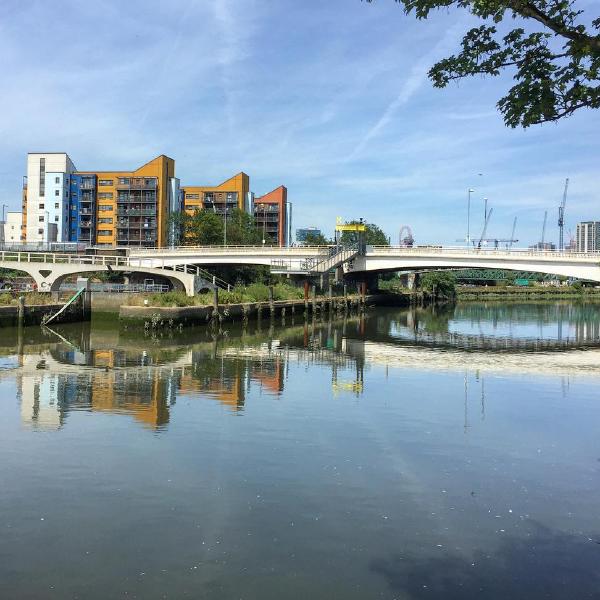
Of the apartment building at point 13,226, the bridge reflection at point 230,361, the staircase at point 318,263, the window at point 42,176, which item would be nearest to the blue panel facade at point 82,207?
the window at point 42,176

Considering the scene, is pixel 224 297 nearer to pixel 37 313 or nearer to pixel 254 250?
pixel 37 313

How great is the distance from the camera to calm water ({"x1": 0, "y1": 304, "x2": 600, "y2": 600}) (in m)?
7.29

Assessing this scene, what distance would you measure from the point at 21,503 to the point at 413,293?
88.9 m

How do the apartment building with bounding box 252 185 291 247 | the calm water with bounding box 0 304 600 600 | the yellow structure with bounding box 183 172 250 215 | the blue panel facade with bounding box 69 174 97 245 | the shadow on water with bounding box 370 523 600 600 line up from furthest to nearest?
the apartment building with bounding box 252 185 291 247
the yellow structure with bounding box 183 172 250 215
the blue panel facade with bounding box 69 174 97 245
the calm water with bounding box 0 304 600 600
the shadow on water with bounding box 370 523 600 600

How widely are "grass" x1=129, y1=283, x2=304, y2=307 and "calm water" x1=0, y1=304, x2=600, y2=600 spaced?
17127 mm

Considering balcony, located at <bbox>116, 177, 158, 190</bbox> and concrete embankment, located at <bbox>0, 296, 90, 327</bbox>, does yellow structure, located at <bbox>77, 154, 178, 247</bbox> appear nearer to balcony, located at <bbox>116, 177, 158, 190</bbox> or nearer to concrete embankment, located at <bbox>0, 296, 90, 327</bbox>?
balcony, located at <bbox>116, 177, 158, 190</bbox>

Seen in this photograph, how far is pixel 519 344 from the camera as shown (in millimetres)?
38281

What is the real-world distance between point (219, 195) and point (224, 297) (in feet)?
275

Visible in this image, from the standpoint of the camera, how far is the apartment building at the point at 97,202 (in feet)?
357

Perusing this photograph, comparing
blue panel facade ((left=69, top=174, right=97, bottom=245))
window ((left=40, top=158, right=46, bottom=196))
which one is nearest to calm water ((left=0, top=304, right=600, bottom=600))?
blue panel facade ((left=69, top=174, right=97, bottom=245))

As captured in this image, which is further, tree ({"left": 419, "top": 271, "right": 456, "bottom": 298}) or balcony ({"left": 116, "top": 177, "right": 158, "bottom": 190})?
balcony ({"left": 116, "top": 177, "right": 158, "bottom": 190})

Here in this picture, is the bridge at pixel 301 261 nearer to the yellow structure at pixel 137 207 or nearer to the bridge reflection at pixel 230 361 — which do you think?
the bridge reflection at pixel 230 361

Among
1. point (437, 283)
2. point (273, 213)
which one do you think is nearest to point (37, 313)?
point (437, 283)

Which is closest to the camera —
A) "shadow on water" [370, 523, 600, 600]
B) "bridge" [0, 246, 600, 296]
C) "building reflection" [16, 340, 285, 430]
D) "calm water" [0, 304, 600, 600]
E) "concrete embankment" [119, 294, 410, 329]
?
"shadow on water" [370, 523, 600, 600]
